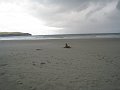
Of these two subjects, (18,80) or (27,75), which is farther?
(27,75)

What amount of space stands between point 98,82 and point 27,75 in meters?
3.16

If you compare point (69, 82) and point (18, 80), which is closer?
point (69, 82)

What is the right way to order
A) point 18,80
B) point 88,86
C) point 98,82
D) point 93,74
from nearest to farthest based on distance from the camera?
1. point 88,86
2. point 98,82
3. point 18,80
4. point 93,74

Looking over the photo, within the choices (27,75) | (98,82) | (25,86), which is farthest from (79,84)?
(27,75)

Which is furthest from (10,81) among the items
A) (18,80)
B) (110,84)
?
(110,84)

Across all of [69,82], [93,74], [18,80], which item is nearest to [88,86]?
[69,82]

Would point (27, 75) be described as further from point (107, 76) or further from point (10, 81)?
point (107, 76)

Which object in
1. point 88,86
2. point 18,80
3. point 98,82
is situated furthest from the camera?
point 18,80

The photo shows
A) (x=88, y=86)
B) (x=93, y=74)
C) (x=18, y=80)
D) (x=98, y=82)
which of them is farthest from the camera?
(x=93, y=74)

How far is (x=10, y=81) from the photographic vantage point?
191 inches

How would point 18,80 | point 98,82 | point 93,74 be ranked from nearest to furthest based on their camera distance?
point 98,82
point 18,80
point 93,74

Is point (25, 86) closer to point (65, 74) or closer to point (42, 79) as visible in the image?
point (42, 79)

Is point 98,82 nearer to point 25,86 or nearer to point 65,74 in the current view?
point 65,74

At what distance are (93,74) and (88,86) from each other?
4.37 feet
